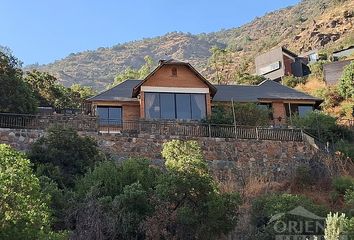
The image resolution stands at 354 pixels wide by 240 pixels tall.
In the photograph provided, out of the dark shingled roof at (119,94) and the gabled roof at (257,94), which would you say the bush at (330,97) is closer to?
the gabled roof at (257,94)

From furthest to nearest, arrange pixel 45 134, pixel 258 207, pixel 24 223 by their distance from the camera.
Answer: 1. pixel 45 134
2. pixel 258 207
3. pixel 24 223

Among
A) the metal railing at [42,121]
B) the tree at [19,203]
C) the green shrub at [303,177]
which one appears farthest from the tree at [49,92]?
the tree at [19,203]

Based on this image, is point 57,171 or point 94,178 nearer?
point 94,178

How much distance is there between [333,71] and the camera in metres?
56.4

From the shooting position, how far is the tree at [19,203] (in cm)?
1223

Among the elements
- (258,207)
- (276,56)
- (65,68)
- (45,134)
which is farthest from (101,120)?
(65,68)

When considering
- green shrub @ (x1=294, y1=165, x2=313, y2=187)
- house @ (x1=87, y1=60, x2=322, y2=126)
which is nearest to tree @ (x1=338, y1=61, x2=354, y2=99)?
house @ (x1=87, y1=60, x2=322, y2=126)

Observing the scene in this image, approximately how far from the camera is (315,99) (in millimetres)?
38062

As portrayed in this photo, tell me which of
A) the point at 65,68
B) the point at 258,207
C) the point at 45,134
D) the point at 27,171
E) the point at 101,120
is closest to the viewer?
the point at 27,171

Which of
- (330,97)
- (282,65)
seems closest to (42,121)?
(330,97)

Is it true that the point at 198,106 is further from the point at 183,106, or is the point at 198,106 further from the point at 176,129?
the point at 176,129

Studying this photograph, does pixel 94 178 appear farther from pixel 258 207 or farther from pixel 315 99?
pixel 315 99

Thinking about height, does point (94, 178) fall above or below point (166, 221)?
above

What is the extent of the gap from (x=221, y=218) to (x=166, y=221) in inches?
67.2
